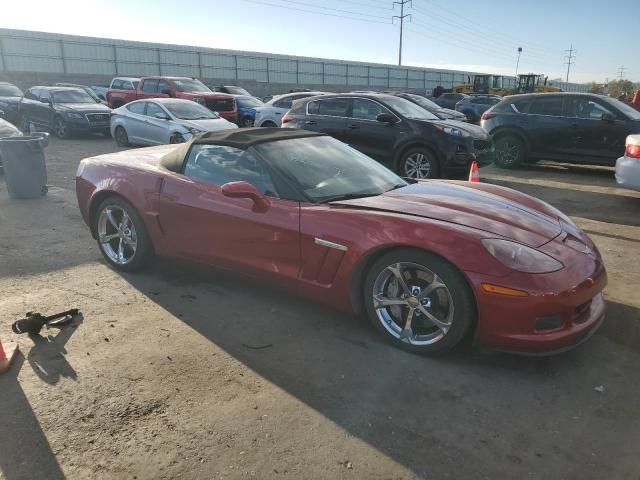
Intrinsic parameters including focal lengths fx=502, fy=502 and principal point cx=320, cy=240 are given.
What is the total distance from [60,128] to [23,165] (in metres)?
8.49

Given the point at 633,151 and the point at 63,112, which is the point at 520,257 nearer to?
the point at 633,151

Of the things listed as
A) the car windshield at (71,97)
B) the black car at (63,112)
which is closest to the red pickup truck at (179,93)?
the black car at (63,112)

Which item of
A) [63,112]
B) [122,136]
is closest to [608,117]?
[122,136]

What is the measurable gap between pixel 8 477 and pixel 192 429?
0.81 m

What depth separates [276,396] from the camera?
2.84 m

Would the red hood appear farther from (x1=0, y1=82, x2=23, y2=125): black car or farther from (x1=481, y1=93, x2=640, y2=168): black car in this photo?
(x1=0, y1=82, x2=23, y2=125): black car

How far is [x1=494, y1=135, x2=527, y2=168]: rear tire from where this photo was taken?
36.1ft

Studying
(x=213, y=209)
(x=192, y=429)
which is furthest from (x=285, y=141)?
(x=192, y=429)

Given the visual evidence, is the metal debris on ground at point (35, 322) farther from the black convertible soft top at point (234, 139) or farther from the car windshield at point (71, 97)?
the car windshield at point (71, 97)

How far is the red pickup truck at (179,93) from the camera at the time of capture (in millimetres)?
15797

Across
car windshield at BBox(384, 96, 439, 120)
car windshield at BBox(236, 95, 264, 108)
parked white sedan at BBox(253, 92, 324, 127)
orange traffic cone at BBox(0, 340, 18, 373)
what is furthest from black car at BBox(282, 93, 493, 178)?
car windshield at BBox(236, 95, 264, 108)

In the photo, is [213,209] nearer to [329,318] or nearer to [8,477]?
[329,318]

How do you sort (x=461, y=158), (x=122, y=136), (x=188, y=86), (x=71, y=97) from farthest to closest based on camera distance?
(x=188, y=86), (x=71, y=97), (x=122, y=136), (x=461, y=158)

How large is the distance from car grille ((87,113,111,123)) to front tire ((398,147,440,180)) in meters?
10.4
